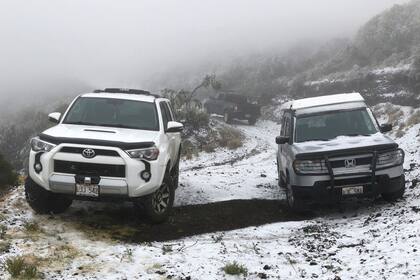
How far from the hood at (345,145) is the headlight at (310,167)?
127 millimetres

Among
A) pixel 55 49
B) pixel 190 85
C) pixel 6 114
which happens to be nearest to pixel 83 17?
pixel 55 49

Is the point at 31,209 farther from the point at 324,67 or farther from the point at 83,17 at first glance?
the point at 83,17

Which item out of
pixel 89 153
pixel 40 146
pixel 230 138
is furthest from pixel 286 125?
pixel 230 138

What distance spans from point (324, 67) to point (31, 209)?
3129 cm

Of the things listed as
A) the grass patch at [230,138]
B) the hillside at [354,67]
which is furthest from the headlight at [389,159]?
the hillside at [354,67]

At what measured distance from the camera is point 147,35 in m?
76.2

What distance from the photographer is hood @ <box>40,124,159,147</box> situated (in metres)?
7.32

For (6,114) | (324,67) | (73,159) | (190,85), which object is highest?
(73,159)

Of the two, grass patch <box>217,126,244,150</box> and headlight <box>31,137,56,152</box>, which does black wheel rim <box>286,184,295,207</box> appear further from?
grass patch <box>217,126,244,150</box>

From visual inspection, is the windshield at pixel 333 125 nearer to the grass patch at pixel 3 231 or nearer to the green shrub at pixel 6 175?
the grass patch at pixel 3 231

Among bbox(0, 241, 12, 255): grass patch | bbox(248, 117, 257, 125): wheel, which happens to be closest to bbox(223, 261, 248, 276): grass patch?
bbox(0, 241, 12, 255): grass patch

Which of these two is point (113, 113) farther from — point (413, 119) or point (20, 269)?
point (413, 119)

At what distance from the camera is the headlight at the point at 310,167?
853 centimetres

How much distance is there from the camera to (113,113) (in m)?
8.80
